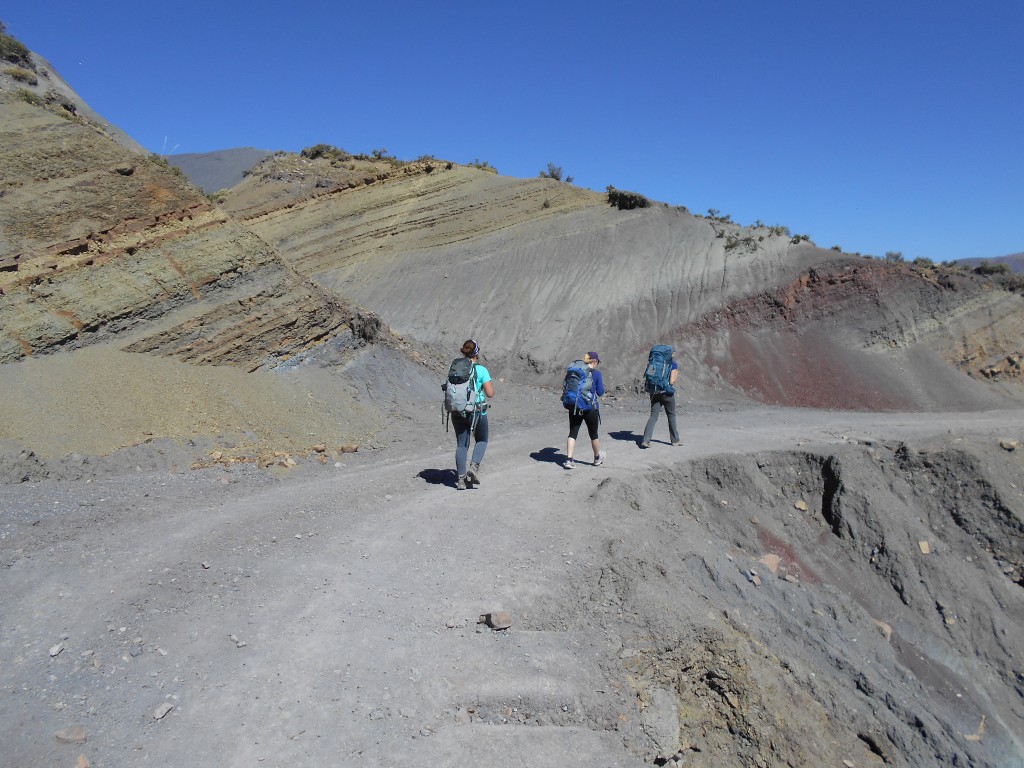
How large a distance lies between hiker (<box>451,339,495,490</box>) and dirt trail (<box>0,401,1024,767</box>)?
0.26 meters

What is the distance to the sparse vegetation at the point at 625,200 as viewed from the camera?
66.2 ft

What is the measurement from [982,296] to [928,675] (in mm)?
12333

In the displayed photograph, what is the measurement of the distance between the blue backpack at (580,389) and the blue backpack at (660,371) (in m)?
1.77

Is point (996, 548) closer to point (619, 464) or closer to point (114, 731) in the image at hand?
point (619, 464)

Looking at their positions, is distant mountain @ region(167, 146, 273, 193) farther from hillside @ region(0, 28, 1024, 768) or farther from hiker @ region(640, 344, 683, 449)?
hiker @ region(640, 344, 683, 449)

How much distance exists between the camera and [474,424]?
24.1 feet

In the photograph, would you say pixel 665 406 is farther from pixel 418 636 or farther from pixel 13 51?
pixel 13 51

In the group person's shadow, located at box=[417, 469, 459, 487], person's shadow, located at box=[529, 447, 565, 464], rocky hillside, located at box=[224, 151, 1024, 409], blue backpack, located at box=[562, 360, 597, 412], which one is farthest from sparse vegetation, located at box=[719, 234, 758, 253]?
person's shadow, located at box=[417, 469, 459, 487]

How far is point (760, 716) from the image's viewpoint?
4684 millimetres

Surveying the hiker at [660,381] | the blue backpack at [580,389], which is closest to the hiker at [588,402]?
the blue backpack at [580,389]

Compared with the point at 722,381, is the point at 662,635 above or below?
below

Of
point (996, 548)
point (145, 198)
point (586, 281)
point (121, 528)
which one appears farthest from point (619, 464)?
point (586, 281)

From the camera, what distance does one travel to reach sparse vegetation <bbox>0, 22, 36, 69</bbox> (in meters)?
24.8

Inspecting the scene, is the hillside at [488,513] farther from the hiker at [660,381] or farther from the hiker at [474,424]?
the hiker at [660,381]
